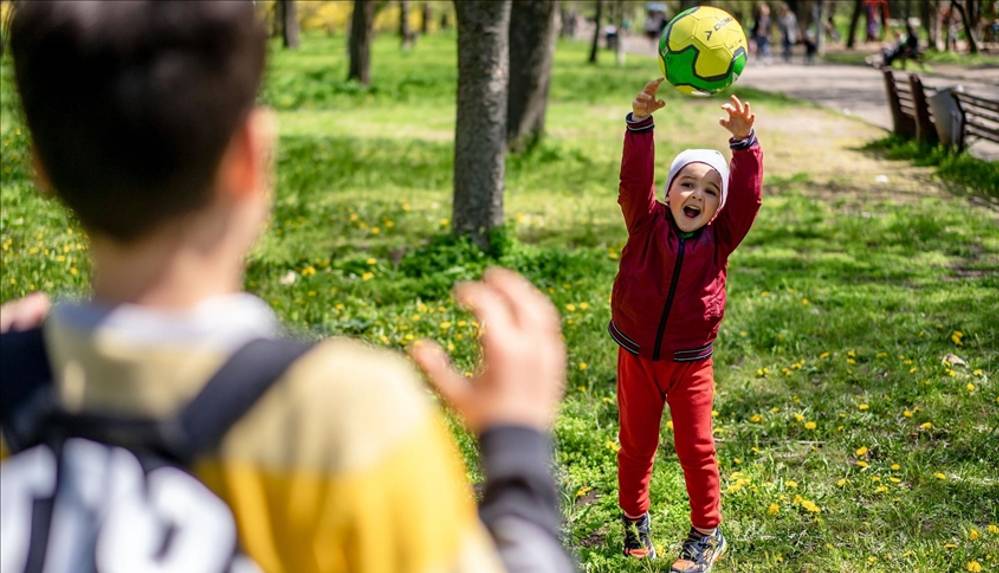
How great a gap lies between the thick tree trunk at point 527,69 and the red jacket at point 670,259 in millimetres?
9449

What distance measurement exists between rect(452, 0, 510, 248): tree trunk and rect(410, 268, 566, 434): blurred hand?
683 centimetres

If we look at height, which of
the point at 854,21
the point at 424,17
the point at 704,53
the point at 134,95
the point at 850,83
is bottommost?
the point at 424,17

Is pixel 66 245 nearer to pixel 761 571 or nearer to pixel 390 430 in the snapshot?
pixel 761 571

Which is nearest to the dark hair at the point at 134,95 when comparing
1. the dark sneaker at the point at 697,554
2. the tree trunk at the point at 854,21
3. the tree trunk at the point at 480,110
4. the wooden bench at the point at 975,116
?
the dark sneaker at the point at 697,554

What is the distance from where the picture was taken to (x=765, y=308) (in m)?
7.02

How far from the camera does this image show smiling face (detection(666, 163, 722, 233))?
12.6 feet

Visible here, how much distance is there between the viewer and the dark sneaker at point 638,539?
13.6ft

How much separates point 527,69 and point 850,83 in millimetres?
14939

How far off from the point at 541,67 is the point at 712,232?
32.2ft

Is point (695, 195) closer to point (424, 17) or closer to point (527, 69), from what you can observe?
point (527, 69)

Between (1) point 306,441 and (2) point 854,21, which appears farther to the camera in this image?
(2) point 854,21

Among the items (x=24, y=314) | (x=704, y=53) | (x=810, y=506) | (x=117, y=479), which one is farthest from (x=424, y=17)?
(x=117, y=479)

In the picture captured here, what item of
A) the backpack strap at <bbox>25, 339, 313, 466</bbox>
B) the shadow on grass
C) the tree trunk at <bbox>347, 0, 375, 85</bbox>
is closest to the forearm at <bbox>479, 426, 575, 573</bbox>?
the backpack strap at <bbox>25, 339, 313, 466</bbox>

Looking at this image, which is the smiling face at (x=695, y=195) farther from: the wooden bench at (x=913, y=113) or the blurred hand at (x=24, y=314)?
the wooden bench at (x=913, y=113)
